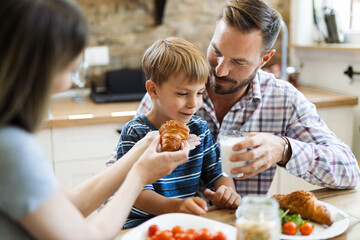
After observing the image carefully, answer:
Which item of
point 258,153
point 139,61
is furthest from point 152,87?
point 139,61

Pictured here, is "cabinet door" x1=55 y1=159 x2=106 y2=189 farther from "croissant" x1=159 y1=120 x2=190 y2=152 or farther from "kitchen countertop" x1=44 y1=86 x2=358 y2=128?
"croissant" x1=159 y1=120 x2=190 y2=152

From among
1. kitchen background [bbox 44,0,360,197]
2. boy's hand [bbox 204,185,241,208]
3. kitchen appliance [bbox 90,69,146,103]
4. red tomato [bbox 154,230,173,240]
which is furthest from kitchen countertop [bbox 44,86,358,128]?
red tomato [bbox 154,230,173,240]

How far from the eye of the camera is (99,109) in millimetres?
2871

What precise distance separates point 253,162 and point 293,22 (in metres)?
2.58

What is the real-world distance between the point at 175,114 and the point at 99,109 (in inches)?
52.5

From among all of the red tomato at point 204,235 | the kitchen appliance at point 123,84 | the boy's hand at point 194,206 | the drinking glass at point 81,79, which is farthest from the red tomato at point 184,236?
the drinking glass at point 81,79

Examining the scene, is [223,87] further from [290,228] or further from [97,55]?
[97,55]

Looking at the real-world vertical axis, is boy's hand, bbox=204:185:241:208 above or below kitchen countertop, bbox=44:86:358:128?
above

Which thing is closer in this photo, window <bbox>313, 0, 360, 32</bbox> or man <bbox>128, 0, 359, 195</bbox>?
man <bbox>128, 0, 359, 195</bbox>

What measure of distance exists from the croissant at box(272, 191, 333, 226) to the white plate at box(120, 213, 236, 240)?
271mm

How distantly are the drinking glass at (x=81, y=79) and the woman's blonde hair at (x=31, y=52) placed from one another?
2.32 meters

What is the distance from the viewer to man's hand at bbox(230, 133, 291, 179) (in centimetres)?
140

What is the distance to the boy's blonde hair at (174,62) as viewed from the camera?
5.21ft

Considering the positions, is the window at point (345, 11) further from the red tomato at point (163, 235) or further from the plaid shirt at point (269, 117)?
the red tomato at point (163, 235)
